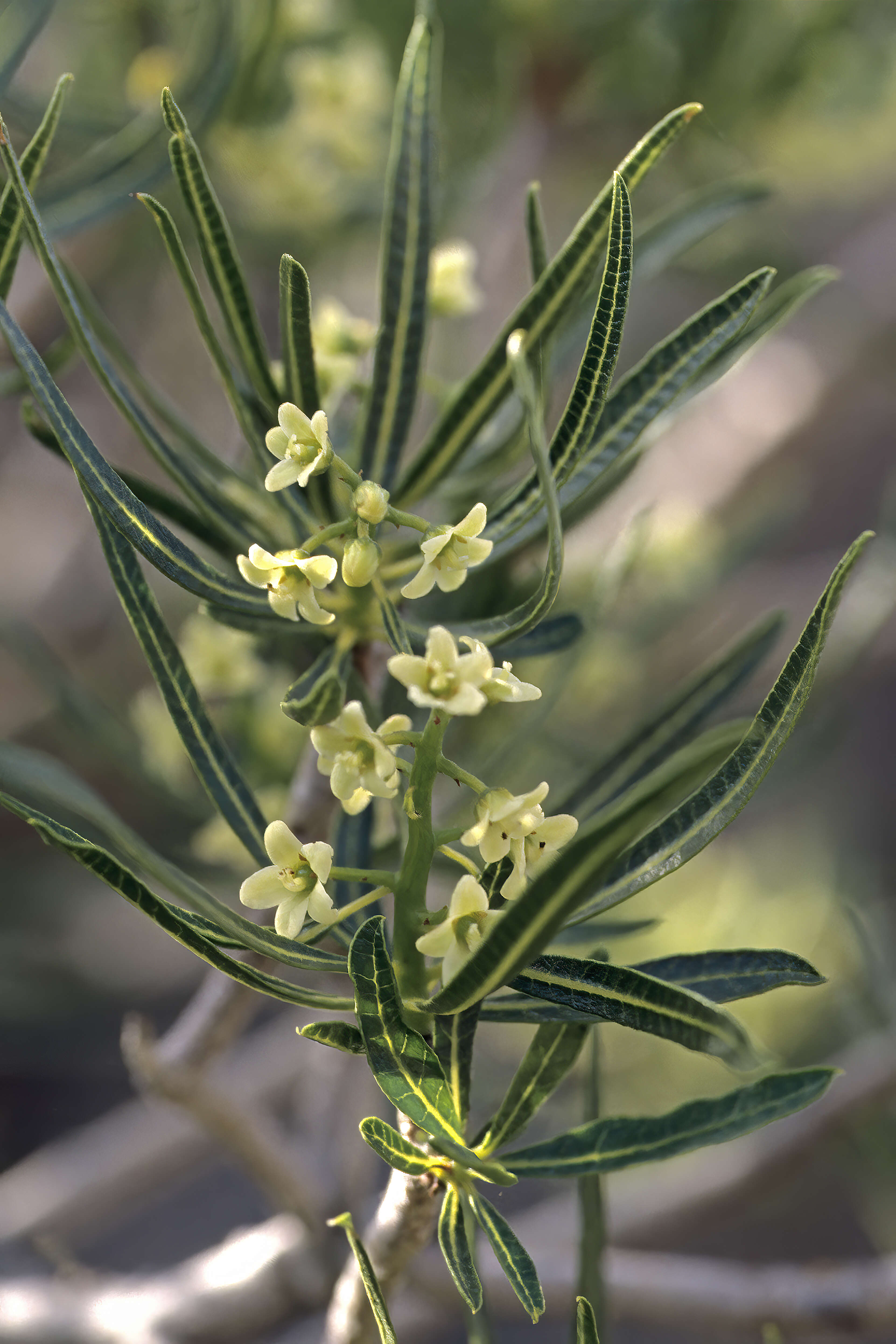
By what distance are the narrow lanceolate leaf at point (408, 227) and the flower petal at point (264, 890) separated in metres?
0.29

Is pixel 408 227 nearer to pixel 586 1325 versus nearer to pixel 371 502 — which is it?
pixel 371 502

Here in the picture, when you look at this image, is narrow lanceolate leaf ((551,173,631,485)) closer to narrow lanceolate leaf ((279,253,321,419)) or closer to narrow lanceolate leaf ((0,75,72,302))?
narrow lanceolate leaf ((279,253,321,419))

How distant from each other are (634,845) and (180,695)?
23cm

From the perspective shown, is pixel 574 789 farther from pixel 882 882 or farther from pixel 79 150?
pixel 882 882

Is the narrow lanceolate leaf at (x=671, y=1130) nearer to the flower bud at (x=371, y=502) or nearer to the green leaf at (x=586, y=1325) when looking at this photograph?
the green leaf at (x=586, y=1325)

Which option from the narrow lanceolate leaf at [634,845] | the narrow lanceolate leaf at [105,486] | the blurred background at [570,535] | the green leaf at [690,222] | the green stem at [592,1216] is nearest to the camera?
the narrow lanceolate leaf at [634,845]

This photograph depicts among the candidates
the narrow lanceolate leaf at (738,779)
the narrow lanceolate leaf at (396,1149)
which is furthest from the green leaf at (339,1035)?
the narrow lanceolate leaf at (738,779)

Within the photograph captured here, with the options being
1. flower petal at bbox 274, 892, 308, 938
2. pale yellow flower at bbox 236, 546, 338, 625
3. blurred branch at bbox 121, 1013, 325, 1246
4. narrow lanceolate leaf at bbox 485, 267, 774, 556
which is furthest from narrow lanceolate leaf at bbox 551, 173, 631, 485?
blurred branch at bbox 121, 1013, 325, 1246

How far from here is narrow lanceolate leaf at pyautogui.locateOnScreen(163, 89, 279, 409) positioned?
1.54ft

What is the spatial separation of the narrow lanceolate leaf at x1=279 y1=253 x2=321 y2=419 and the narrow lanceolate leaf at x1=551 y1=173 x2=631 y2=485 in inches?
5.0

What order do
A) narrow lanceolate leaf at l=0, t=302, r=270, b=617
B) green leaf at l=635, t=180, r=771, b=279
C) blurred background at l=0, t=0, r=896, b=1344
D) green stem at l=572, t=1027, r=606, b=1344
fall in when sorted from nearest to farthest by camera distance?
narrow lanceolate leaf at l=0, t=302, r=270, b=617 → green stem at l=572, t=1027, r=606, b=1344 → green leaf at l=635, t=180, r=771, b=279 → blurred background at l=0, t=0, r=896, b=1344

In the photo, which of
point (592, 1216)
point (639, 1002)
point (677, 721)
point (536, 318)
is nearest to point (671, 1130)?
point (639, 1002)

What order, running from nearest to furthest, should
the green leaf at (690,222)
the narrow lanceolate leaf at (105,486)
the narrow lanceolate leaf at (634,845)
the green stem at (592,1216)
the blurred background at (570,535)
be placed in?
the narrow lanceolate leaf at (634,845) → the narrow lanceolate leaf at (105,486) → the green stem at (592,1216) → the green leaf at (690,222) → the blurred background at (570,535)

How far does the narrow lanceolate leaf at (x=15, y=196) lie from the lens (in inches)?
18.3
